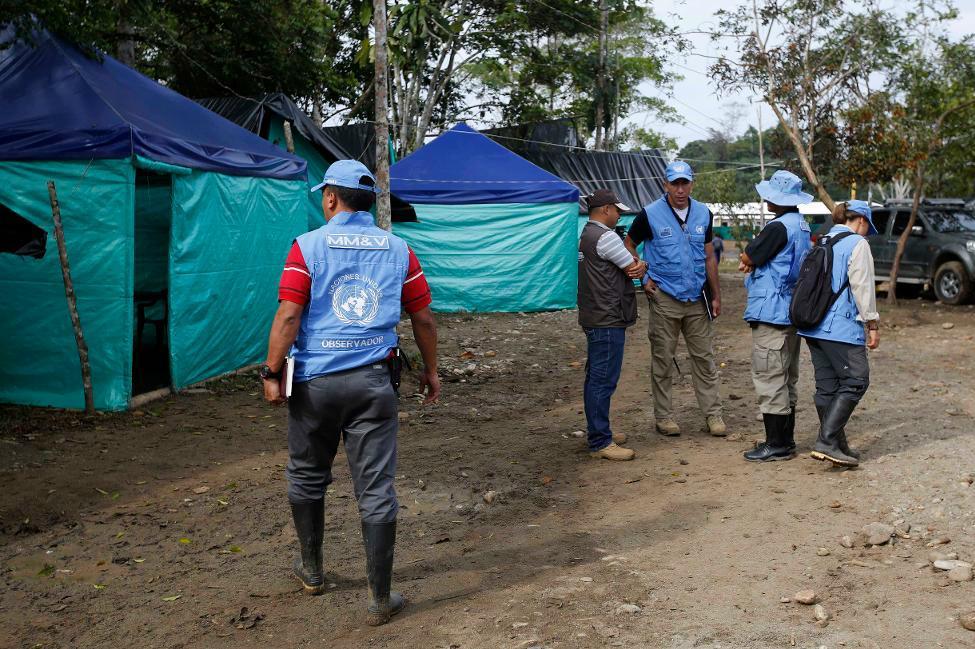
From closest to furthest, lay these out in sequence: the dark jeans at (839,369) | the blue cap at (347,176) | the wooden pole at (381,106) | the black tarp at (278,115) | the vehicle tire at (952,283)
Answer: the blue cap at (347,176), the dark jeans at (839,369), the wooden pole at (381,106), the black tarp at (278,115), the vehicle tire at (952,283)

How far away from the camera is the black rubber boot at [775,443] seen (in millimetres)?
5641

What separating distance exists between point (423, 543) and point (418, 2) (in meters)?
7.60

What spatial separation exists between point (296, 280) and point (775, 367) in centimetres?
331

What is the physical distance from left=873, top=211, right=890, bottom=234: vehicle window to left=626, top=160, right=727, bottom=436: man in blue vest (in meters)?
12.1

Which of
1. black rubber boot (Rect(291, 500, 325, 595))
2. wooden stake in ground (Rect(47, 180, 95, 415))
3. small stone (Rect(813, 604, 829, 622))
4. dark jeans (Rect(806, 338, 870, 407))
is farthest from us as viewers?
wooden stake in ground (Rect(47, 180, 95, 415))

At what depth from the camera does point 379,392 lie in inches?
140

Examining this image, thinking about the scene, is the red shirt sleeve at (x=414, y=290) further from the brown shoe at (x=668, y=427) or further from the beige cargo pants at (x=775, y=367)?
the brown shoe at (x=668, y=427)

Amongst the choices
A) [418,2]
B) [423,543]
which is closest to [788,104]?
[418,2]

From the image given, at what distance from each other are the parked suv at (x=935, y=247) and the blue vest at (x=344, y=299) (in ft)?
45.8

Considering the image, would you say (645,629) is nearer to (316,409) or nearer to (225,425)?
(316,409)

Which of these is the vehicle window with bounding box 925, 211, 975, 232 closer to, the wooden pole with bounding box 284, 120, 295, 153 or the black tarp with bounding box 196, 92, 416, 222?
the black tarp with bounding box 196, 92, 416, 222

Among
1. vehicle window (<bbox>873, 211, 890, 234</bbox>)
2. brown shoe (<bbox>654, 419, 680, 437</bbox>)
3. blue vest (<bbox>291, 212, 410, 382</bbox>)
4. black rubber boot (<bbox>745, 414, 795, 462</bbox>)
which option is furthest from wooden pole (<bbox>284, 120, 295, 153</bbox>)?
vehicle window (<bbox>873, 211, 890, 234</bbox>)

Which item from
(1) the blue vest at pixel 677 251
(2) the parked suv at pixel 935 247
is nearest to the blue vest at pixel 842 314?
(1) the blue vest at pixel 677 251

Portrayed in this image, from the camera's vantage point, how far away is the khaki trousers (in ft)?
20.8
